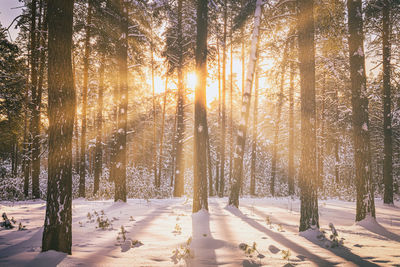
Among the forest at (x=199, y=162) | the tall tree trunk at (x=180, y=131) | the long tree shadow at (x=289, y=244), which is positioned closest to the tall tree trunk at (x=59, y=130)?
the forest at (x=199, y=162)

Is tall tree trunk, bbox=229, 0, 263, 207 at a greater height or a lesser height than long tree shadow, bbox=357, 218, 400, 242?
greater

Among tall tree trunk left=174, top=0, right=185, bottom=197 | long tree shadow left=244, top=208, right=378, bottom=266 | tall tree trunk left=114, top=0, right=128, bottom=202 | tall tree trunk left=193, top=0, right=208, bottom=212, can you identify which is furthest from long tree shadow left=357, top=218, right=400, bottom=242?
tall tree trunk left=174, top=0, right=185, bottom=197

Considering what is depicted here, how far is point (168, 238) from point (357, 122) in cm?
684

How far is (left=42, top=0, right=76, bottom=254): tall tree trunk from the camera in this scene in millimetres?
3824

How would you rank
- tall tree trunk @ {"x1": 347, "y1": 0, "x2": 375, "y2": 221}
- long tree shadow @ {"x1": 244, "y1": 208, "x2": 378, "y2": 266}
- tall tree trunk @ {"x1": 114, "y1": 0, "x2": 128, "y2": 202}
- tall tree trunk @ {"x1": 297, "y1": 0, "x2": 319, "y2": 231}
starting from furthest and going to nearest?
tall tree trunk @ {"x1": 114, "y1": 0, "x2": 128, "y2": 202} < tall tree trunk @ {"x1": 347, "y1": 0, "x2": 375, "y2": 221} < tall tree trunk @ {"x1": 297, "y1": 0, "x2": 319, "y2": 231} < long tree shadow @ {"x1": 244, "y1": 208, "x2": 378, "y2": 266}

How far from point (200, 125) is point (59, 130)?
471 centimetres

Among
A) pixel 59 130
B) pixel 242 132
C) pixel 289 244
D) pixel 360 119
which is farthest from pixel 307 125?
pixel 59 130

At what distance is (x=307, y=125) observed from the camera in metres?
5.87

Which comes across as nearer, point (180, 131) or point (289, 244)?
point (289, 244)

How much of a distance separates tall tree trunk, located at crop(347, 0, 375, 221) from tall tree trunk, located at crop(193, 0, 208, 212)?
4.94 meters

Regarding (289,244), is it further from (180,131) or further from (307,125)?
(180,131)

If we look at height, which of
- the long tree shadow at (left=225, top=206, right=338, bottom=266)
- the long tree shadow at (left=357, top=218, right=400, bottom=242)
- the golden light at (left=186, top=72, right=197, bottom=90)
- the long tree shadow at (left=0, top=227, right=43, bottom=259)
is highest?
the golden light at (left=186, top=72, right=197, bottom=90)

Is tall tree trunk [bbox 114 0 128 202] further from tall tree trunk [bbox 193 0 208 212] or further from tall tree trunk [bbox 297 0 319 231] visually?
tall tree trunk [bbox 297 0 319 231]

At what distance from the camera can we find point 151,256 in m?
3.90
